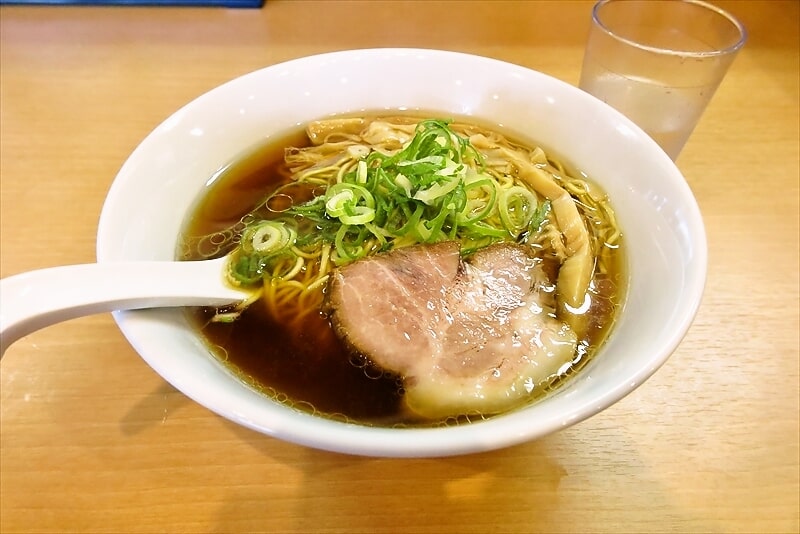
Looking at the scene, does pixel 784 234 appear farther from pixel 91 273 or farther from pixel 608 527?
pixel 91 273

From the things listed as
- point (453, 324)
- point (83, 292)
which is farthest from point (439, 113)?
point (83, 292)

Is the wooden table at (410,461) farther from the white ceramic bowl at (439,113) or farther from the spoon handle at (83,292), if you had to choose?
the spoon handle at (83,292)

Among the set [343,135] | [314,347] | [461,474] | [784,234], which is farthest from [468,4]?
[461,474]

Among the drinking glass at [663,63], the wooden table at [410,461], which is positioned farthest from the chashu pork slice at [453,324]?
the drinking glass at [663,63]

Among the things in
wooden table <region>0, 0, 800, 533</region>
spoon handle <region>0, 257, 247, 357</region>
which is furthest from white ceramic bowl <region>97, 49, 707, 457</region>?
wooden table <region>0, 0, 800, 533</region>

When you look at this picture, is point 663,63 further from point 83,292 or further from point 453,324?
point 83,292

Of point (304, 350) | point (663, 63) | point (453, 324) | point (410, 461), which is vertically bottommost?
point (410, 461)
